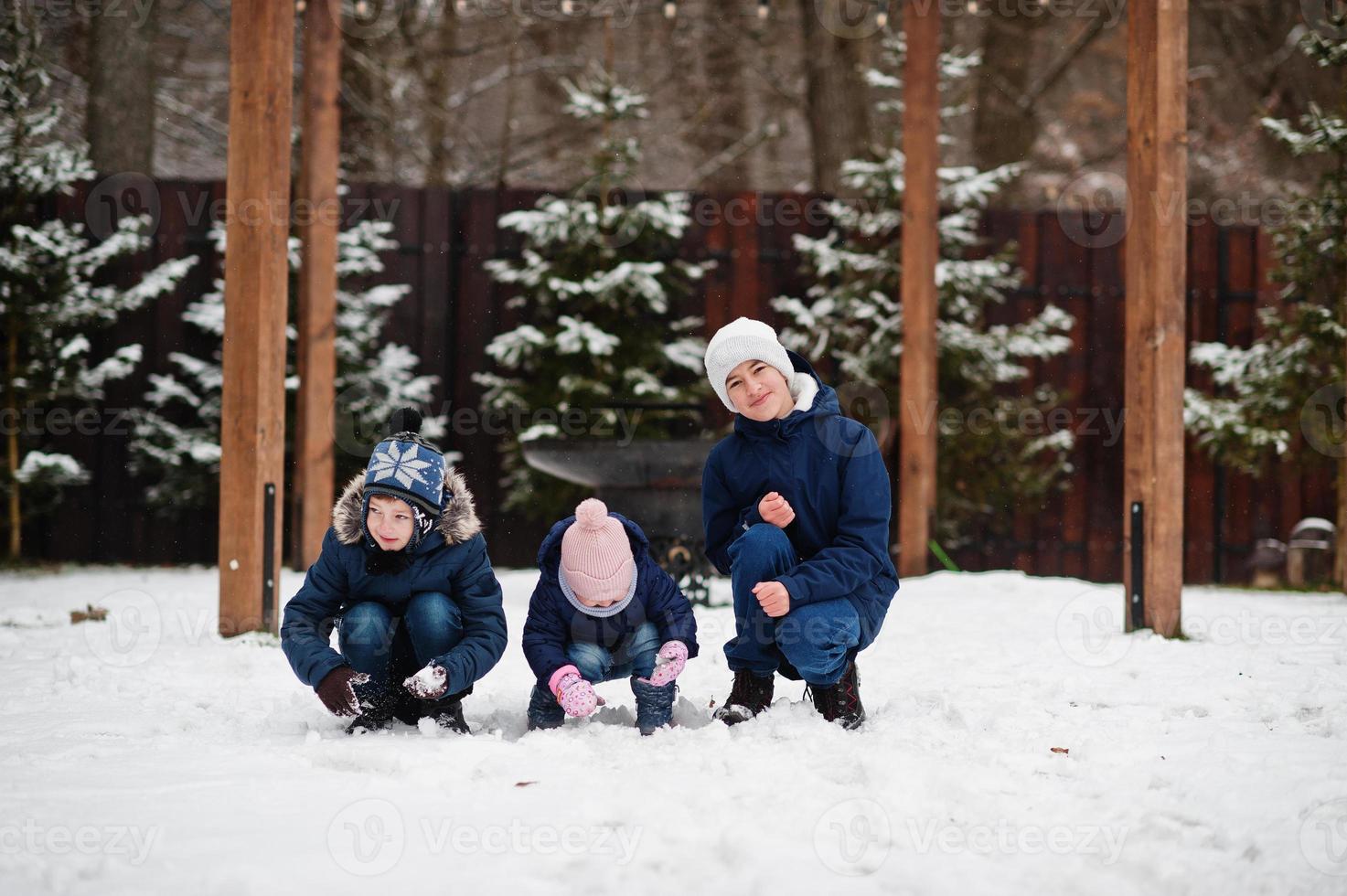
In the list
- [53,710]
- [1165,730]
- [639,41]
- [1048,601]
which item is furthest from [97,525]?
[639,41]

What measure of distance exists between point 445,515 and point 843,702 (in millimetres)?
1082

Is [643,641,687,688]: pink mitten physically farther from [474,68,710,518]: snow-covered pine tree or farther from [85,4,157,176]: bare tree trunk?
[85,4,157,176]: bare tree trunk

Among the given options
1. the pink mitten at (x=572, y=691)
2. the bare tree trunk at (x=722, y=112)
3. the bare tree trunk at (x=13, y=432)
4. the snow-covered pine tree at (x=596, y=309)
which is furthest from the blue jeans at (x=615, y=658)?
the bare tree trunk at (x=722, y=112)

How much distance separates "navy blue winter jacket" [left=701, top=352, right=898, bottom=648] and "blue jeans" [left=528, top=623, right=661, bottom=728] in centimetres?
28

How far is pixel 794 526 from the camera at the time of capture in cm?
283

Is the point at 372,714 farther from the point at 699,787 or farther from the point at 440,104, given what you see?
the point at 440,104

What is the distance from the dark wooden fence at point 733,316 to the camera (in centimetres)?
704

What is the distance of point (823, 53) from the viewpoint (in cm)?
995

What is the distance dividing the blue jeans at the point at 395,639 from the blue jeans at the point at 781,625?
70 cm

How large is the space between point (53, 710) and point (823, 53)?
28.6ft

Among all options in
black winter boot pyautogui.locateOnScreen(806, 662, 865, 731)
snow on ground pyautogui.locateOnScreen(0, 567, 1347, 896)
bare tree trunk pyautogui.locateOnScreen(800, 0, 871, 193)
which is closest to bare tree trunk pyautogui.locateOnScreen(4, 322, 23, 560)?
snow on ground pyautogui.locateOnScreen(0, 567, 1347, 896)

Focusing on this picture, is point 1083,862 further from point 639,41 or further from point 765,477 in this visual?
point 639,41

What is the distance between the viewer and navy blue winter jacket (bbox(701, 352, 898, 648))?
2.70 metres

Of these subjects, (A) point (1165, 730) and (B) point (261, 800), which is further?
(A) point (1165, 730)
